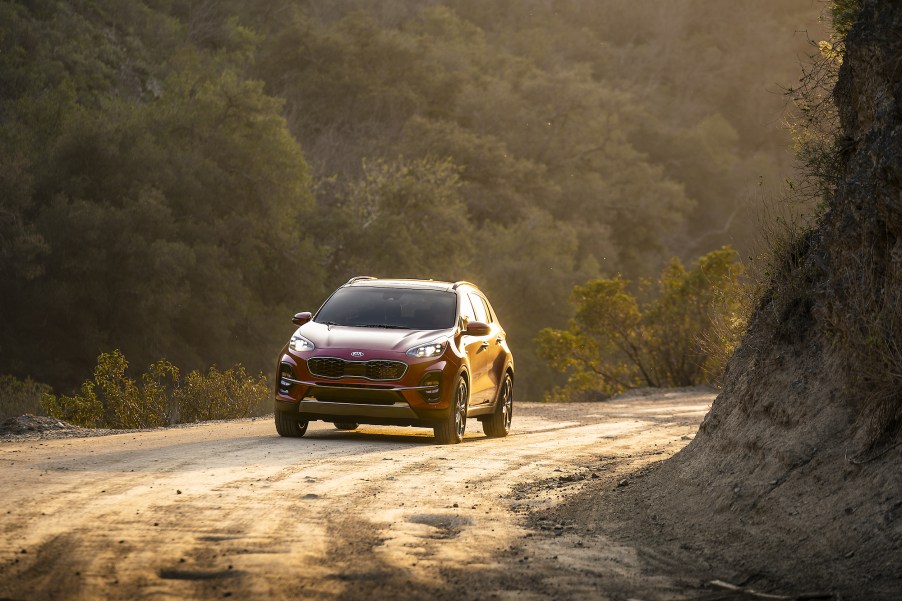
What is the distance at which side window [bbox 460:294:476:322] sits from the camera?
16766mm

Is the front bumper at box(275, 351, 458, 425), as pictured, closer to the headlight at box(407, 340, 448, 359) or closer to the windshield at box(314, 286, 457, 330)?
the headlight at box(407, 340, 448, 359)

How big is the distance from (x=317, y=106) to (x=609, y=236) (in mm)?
15742

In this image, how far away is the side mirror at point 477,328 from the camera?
16.5m

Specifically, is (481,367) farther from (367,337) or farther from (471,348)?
(367,337)

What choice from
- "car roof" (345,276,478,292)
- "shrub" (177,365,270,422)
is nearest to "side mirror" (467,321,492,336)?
"car roof" (345,276,478,292)

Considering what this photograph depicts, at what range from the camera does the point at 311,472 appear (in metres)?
12.1

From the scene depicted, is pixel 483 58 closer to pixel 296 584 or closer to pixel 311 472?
pixel 311 472

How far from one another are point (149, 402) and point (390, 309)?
574 cm

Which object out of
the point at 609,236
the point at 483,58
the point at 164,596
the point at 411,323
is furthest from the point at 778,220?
the point at 483,58

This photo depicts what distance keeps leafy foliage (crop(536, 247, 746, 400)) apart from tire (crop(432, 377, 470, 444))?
54.8 feet

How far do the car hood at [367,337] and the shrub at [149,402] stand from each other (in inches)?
193

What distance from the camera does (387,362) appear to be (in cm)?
1519

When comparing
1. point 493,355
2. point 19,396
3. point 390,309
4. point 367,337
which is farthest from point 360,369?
point 19,396

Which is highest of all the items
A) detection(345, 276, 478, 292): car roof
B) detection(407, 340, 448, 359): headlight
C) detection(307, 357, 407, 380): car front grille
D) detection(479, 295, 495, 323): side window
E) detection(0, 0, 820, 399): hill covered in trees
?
detection(0, 0, 820, 399): hill covered in trees
